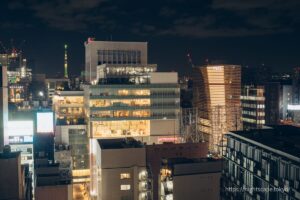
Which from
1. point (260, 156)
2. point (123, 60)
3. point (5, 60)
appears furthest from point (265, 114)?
point (5, 60)

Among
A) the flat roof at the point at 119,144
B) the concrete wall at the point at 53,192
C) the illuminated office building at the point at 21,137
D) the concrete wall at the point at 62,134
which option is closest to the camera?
the concrete wall at the point at 53,192

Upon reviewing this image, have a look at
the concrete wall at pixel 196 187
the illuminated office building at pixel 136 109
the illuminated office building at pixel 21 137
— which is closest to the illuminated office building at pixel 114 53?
Answer: the illuminated office building at pixel 136 109

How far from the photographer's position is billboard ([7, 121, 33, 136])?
55.7 m

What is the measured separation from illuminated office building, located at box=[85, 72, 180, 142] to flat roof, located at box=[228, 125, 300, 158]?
952 inches

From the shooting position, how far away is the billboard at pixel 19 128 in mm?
55656

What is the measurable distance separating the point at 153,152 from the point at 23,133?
20953mm

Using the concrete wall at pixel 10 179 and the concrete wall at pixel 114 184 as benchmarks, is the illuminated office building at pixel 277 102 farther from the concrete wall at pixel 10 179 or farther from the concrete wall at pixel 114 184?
the concrete wall at pixel 10 179

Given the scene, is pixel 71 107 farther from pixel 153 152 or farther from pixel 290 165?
pixel 290 165

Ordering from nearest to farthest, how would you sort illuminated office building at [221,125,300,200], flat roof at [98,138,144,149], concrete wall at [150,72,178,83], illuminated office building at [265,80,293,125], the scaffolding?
illuminated office building at [221,125,300,200], flat roof at [98,138,144,149], concrete wall at [150,72,178,83], the scaffolding, illuminated office building at [265,80,293,125]

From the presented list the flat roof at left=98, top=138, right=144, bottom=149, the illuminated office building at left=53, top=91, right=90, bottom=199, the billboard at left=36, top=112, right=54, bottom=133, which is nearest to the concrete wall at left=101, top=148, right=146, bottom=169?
the flat roof at left=98, top=138, right=144, bottom=149

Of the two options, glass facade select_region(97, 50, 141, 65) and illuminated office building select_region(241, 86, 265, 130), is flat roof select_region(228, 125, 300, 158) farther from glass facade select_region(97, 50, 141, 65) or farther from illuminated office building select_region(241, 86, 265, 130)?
illuminated office building select_region(241, 86, 265, 130)

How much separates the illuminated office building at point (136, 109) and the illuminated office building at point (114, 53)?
13.3 m

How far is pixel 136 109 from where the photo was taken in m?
66.0

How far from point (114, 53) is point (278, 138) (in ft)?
157
